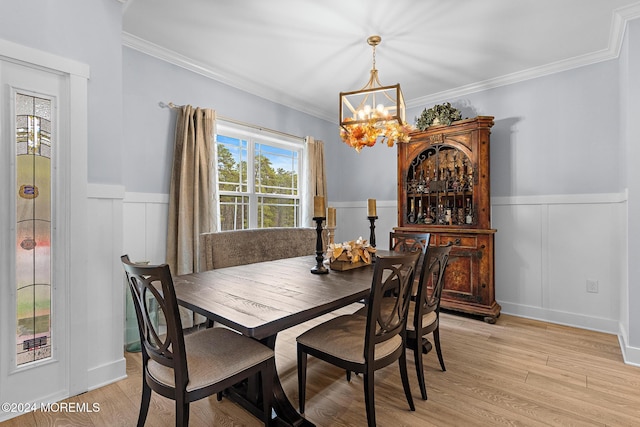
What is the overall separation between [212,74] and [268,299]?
8.88 ft

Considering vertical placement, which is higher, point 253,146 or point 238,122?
point 238,122

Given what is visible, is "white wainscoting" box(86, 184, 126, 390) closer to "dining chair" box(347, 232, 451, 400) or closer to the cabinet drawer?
"dining chair" box(347, 232, 451, 400)

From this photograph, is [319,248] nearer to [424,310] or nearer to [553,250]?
[424,310]

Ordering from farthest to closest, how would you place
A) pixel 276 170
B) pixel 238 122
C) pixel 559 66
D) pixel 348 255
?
pixel 276 170, pixel 238 122, pixel 559 66, pixel 348 255

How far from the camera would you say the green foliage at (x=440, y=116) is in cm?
360

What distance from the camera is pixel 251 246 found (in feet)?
10.2

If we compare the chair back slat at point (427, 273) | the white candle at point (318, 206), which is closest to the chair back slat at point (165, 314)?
the white candle at point (318, 206)

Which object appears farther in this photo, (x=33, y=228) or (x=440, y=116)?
(x=440, y=116)

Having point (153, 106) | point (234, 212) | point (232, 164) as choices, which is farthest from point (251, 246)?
point (153, 106)

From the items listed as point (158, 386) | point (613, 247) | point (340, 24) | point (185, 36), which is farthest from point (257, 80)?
point (613, 247)

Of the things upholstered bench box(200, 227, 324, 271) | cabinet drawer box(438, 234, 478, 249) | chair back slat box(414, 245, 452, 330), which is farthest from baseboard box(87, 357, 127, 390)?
cabinet drawer box(438, 234, 478, 249)

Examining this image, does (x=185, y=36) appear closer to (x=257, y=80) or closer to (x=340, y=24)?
(x=257, y=80)

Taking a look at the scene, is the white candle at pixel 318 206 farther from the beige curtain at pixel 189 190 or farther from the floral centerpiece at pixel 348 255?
the beige curtain at pixel 189 190

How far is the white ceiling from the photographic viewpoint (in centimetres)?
230
